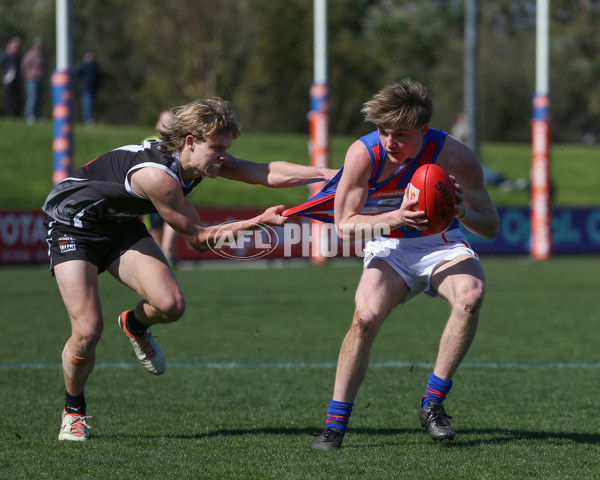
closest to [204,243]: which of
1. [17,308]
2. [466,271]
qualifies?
[466,271]

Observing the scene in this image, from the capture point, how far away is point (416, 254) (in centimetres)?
564

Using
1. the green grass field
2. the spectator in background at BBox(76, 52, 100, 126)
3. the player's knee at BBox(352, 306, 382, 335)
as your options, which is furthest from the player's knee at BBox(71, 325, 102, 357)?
the spectator in background at BBox(76, 52, 100, 126)

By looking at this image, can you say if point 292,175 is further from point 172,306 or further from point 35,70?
point 35,70

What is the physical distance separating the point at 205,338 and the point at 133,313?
13.3 ft

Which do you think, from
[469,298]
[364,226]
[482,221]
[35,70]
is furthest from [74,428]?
[35,70]

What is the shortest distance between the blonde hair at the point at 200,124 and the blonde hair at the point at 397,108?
2.48ft

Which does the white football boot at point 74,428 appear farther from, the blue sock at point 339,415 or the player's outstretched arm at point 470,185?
the player's outstretched arm at point 470,185

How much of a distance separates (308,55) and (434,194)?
4316cm

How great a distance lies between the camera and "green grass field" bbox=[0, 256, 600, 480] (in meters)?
4.95

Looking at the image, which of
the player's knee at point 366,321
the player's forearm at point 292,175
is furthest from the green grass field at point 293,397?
the player's forearm at point 292,175

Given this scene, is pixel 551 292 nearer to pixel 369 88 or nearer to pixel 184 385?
pixel 184 385

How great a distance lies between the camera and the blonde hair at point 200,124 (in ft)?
17.4

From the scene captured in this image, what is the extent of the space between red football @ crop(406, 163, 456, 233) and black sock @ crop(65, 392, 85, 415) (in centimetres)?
223

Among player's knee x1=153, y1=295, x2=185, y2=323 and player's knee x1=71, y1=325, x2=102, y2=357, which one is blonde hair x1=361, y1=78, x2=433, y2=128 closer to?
player's knee x1=153, y1=295, x2=185, y2=323
